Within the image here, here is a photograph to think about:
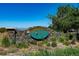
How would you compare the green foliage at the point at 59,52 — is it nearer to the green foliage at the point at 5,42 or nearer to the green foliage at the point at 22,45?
the green foliage at the point at 22,45

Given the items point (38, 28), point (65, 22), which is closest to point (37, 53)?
point (38, 28)

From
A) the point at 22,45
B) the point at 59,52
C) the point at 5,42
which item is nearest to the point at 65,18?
the point at 59,52

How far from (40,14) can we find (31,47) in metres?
0.28

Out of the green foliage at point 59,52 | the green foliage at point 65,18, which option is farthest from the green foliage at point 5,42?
the green foliage at point 65,18

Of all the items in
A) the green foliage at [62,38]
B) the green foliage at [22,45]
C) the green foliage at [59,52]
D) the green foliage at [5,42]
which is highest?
the green foliage at [62,38]

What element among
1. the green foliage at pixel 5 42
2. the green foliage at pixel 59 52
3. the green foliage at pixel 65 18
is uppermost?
the green foliage at pixel 65 18

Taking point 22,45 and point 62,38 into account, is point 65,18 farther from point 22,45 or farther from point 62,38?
point 22,45

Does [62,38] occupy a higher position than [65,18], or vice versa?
[65,18]

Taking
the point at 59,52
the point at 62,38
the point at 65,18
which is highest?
the point at 65,18

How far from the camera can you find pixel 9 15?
2020mm

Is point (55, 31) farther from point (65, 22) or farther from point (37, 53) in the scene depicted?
point (37, 53)

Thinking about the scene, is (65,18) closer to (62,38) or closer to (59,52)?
(62,38)

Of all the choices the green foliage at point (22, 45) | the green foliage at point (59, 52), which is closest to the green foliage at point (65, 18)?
the green foliage at point (59, 52)

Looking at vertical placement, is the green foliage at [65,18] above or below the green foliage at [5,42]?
above
